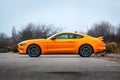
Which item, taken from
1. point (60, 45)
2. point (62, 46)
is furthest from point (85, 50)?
point (60, 45)

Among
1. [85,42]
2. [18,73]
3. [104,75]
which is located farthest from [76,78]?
[85,42]

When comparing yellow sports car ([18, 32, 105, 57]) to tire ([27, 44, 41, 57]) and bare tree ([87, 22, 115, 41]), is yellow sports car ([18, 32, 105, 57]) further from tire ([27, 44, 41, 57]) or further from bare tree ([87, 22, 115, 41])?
bare tree ([87, 22, 115, 41])

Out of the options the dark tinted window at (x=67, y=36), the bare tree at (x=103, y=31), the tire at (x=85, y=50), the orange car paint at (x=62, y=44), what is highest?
the bare tree at (x=103, y=31)

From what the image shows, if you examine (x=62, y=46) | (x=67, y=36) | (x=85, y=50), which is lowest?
(x=85, y=50)

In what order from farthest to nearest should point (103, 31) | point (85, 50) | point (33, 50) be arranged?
point (103, 31)
point (33, 50)
point (85, 50)

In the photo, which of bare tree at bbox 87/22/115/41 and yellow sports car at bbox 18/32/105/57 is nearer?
yellow sports car at bbox 18/32/105/57

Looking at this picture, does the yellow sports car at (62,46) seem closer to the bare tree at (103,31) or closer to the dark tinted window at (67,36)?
the dark tinted window at (67,36)

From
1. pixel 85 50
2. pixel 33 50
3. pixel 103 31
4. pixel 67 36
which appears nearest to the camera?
pixel 85 50

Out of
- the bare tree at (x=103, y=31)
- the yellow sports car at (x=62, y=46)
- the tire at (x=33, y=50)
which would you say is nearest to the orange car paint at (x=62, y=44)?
the yellow sports car at (x=62, y=46)

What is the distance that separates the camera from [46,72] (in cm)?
772

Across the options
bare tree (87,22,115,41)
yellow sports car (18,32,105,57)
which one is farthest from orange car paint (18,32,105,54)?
bare tree (87,22,115,41)

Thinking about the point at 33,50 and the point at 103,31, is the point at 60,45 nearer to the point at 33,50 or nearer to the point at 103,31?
the point at 33,50

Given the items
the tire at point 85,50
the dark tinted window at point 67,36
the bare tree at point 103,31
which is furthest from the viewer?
the bare tree at point 103,31

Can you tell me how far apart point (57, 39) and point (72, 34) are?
781 mm
